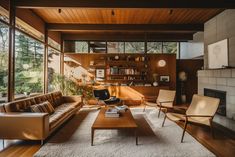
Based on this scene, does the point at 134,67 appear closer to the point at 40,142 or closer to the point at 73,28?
the point at 73,28

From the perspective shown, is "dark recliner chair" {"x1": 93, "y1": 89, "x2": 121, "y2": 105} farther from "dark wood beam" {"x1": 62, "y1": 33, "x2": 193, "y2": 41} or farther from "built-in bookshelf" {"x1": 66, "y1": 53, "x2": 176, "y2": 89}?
"dark wood beam" {"x1": 62, "y1": 33, "x2": 193, "y2": 41}

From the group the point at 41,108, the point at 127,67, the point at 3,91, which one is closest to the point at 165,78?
the point at 127,67

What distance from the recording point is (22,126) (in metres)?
3.43

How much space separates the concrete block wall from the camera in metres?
4.92

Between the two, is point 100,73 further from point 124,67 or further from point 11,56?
point 11,56

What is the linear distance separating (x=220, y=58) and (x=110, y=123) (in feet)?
11.9

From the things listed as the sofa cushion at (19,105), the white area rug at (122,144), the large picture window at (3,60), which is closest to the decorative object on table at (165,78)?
the white area rug at (122,144)

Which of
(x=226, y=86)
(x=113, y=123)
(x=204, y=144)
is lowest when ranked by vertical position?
(x=204, y=144)

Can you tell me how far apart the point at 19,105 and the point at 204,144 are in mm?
3539

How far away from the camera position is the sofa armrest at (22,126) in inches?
135

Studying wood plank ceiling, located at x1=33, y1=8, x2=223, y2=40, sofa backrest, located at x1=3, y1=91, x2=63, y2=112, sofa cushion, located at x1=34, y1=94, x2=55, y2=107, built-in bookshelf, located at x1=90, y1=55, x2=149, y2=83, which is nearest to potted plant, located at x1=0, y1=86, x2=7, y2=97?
sofa backrest, located at x1=3, y1=91, x2=63, y2=112

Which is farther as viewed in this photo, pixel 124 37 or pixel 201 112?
pixel 124 37

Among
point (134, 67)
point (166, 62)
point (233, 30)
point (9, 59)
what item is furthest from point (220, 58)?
point (9, 59)

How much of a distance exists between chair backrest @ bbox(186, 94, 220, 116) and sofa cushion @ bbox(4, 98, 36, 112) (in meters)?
3.53
